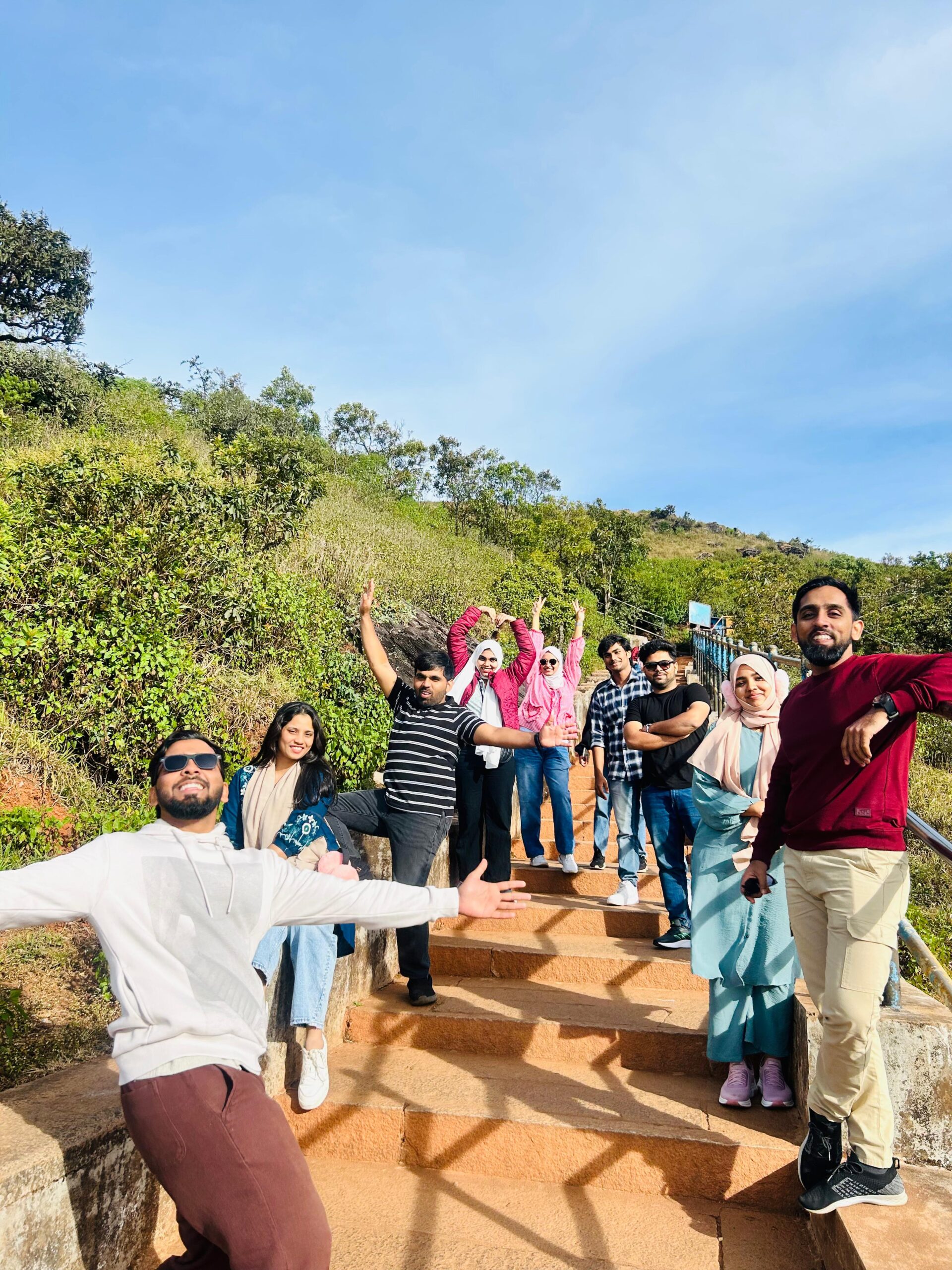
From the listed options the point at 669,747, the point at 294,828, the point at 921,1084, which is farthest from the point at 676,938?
the point at 294,828

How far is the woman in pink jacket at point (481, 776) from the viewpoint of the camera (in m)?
5.12

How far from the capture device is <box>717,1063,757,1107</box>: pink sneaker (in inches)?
127

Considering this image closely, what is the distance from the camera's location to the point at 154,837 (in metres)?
2.09

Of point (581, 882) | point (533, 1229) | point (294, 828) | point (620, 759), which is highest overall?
point (620, 759)

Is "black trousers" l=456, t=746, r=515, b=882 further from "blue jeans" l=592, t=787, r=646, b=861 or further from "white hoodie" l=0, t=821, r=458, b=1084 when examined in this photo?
"white hoodie" l=0, t=821, r=458, b=1084

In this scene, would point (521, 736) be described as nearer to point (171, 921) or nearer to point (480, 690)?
point (171, 921)

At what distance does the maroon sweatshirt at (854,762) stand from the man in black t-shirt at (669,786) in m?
1.72

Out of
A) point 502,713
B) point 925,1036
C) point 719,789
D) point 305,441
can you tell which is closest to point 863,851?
point 925,1036

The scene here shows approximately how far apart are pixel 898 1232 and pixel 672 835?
2497 mm

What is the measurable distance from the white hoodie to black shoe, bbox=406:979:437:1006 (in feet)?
7.27

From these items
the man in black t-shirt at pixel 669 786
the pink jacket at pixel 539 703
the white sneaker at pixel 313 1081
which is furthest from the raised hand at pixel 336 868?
the pink jacket at pixel 539 703

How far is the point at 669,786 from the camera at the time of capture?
187 inches

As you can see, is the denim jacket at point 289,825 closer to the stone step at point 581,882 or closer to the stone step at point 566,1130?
the stone step at point 566,1130

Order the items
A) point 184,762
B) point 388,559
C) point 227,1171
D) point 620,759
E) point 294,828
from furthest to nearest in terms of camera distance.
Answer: point 388,559 → point 620,759 → point 294,828 → point 184,762 → point 227,1171
